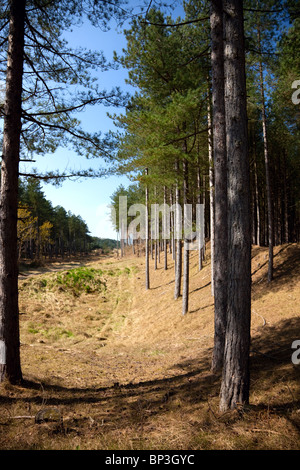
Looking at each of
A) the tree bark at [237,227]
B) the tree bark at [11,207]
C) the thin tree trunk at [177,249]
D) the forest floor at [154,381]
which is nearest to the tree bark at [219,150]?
the forest floor at [154,381]

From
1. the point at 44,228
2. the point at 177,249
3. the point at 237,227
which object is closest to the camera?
the point at 237,227

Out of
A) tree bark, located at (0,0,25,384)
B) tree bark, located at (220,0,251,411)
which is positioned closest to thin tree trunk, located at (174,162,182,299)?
tree bark, located at (0,0,25,384)

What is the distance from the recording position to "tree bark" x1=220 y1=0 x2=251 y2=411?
3.78m

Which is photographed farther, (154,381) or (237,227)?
(154,381)

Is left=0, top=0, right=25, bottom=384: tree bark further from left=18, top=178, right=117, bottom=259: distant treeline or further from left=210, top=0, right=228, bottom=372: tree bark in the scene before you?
left=18, top=178, right=117, bottom=259: distant treeline

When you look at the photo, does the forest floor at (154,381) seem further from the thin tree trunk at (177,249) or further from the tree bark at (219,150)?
the tree bark at (219,150)

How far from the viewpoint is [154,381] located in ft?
19.7

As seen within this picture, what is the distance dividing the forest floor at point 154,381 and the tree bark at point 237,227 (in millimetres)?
443

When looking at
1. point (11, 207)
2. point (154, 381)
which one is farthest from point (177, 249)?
point (11, 207)

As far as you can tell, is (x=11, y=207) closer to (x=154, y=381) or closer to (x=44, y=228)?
(x=154, y=381)

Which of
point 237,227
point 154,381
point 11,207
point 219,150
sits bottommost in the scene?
point 154,381

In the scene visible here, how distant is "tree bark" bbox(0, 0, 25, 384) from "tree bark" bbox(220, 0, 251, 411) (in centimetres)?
391


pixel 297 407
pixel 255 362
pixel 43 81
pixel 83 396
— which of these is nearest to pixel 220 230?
pixel 255 362

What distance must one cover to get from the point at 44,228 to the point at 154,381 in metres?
41.6
